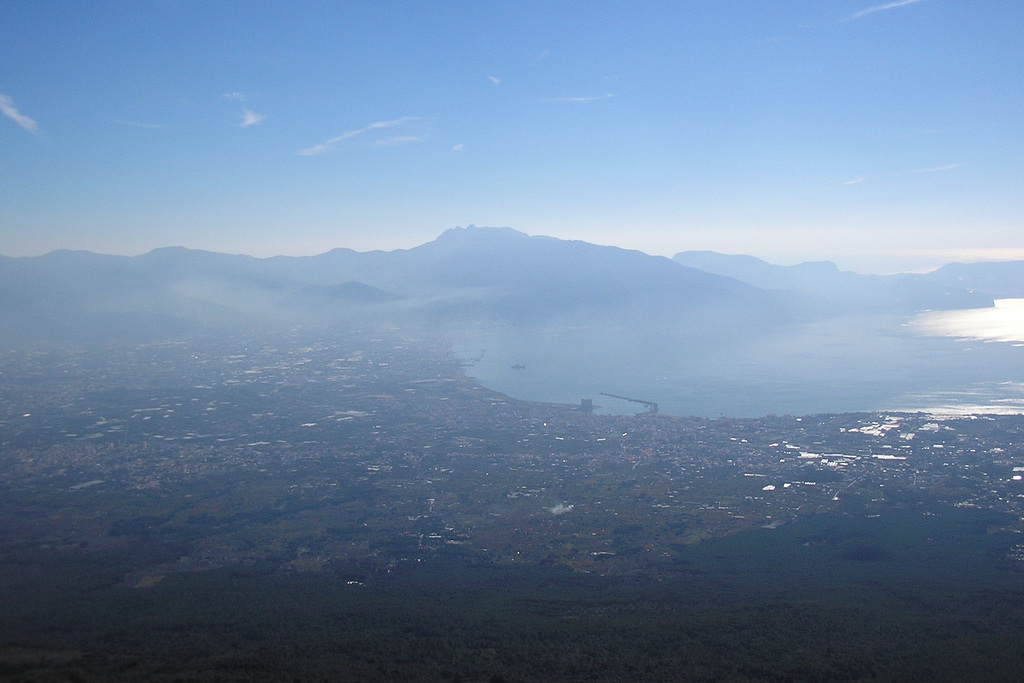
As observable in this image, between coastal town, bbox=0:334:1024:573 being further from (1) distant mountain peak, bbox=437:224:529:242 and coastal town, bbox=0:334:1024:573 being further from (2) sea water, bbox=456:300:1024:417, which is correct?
(1) distant mountain peak, bbox=437:224:529:242

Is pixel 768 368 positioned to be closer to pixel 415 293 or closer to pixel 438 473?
pixel 438 473

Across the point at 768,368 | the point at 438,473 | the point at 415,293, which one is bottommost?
the point at 438,473

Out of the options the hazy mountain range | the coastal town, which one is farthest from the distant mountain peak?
the coastal town

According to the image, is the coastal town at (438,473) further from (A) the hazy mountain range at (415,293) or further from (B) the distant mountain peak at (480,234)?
(B) the distant mountain peak at (480,234)

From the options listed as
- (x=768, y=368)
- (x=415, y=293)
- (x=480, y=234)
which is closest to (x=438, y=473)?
(x=768, y=368)

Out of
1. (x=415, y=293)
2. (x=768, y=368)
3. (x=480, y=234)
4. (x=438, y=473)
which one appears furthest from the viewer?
(x=480, y=234)

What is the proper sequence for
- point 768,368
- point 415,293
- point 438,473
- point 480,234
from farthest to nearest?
point 480,234 < point 415,293 < point 768,368 < point 438,473

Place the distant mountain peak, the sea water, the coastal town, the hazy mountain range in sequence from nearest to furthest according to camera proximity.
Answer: the coastal town
the sea water
the hazy mountain range
the distant mountain peak

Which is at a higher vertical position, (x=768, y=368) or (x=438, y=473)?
(x=768, y=368)

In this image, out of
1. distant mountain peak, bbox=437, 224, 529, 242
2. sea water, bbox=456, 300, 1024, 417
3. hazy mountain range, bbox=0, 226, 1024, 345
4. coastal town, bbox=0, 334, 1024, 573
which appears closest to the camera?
coastal town, bbox=0, 334, 1024, 573
